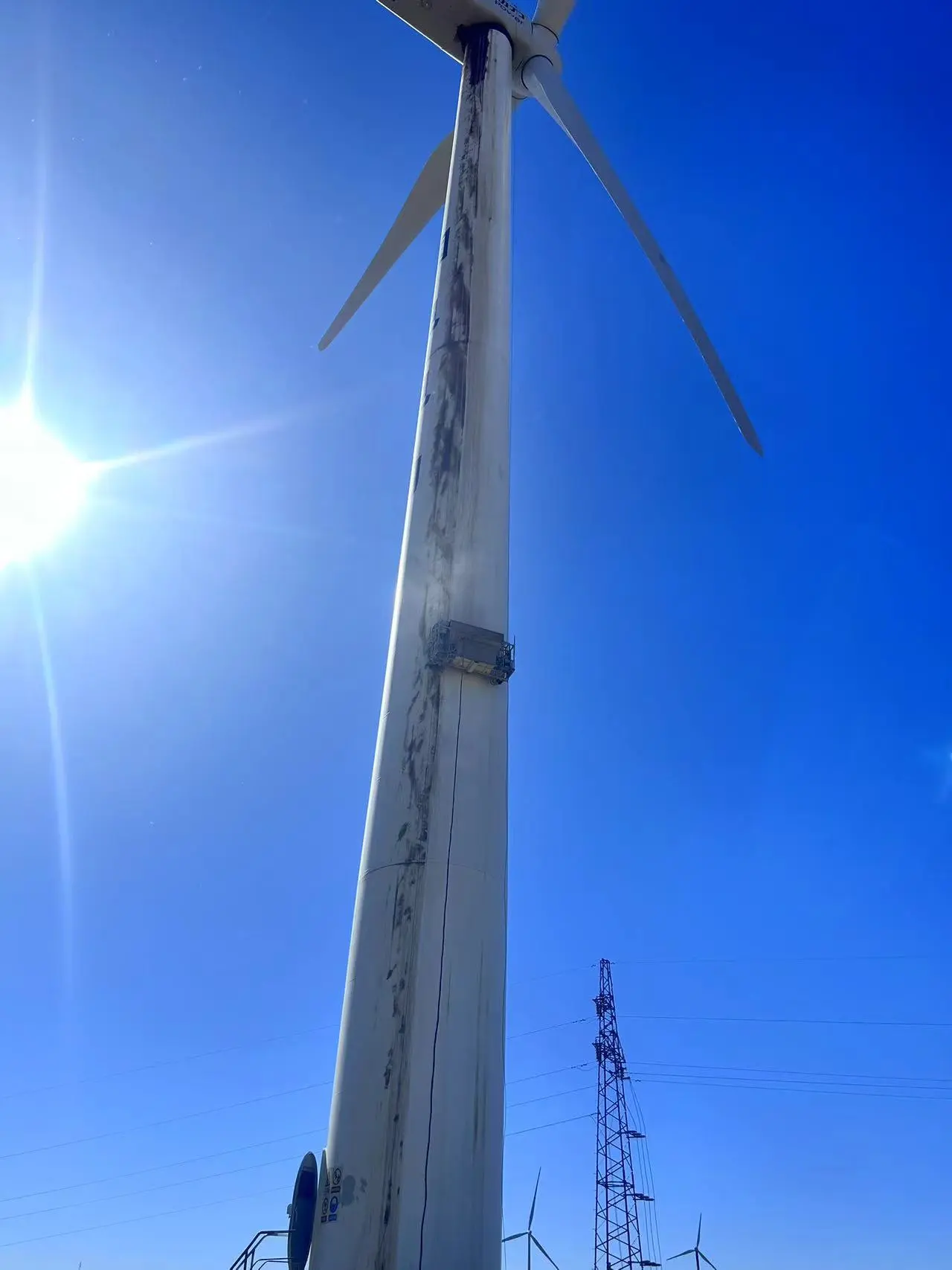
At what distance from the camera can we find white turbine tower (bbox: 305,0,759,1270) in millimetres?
10422

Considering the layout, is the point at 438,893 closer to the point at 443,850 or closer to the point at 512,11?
the point at 443,850

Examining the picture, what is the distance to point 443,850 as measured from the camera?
481 inches

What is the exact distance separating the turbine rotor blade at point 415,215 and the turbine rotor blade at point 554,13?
3.93 metres

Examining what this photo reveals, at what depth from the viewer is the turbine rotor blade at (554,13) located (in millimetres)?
25203

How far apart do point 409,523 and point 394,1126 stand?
882 cm

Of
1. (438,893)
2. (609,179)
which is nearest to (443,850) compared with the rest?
(438,893)

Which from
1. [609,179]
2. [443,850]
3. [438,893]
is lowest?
[438,893]

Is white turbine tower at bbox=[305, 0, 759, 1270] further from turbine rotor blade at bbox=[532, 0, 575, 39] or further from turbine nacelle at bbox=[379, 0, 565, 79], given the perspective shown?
turbine rotor blade at bbox=[532, 0, 575, 39]

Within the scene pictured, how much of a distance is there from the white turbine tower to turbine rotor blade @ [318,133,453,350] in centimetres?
679

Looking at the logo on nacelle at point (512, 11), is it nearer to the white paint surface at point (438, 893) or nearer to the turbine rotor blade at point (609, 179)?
the turbine rotor blade at point (609, 179)

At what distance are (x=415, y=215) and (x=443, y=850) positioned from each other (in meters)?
20.9

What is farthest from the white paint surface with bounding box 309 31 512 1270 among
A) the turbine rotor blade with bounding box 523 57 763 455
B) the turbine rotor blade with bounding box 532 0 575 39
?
the turbine rotor blade with bounding box 532 0 575 39

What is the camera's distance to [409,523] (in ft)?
50.3

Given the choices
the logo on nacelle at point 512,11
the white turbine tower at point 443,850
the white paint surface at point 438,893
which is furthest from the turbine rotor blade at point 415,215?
the white paint surface at point 438,893
